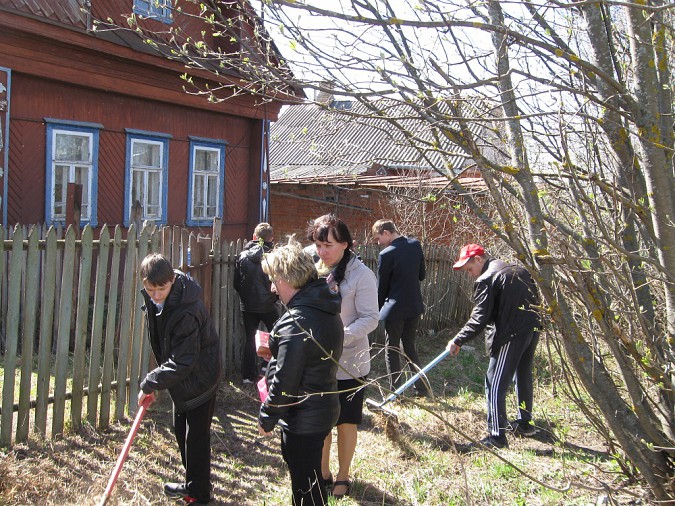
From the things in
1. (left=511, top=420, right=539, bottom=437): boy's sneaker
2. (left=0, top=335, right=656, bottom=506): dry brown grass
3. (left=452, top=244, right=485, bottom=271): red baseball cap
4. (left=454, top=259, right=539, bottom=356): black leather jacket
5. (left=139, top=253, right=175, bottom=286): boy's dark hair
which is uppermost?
(left=452, top=244, right=485, bottom=271): red baseball cap

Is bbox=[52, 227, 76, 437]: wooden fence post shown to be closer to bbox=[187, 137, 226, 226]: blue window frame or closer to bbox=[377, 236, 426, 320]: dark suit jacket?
bbox=[377, 236, 426, 320]: dark suit jacket

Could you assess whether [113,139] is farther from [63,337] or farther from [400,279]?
[63,337]

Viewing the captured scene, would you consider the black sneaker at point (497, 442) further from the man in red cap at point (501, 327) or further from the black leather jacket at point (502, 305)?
the black leather jacket at point (502, 305)

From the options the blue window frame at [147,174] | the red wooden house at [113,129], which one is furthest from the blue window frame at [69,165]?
the blue window frame at [147,174]

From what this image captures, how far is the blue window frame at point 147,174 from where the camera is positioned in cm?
1067

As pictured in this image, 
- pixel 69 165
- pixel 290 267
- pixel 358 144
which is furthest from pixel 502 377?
pixel 69 165

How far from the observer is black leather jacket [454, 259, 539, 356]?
16.0 ft

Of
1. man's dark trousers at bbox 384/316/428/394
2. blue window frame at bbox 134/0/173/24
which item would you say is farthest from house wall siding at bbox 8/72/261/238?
man's dark trousers at bbox 384/316/428/394

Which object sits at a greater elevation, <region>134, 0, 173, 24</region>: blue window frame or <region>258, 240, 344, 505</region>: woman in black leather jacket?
<region>134, 0, 173, 24</region>: blue window frame

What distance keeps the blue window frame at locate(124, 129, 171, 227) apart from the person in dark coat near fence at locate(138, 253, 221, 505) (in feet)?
23.6

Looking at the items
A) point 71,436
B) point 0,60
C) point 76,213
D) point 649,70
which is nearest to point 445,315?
point 76,213

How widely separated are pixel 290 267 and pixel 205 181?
31.6ft

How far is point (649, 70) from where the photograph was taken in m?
2.46

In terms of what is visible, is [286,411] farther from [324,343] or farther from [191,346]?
[191,346]
